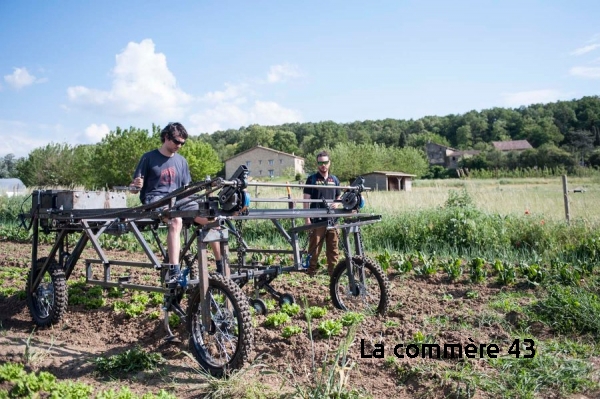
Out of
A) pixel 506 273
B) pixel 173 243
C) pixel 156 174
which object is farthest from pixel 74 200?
pixel 506 273

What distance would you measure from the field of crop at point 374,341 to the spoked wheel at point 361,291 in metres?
0.22

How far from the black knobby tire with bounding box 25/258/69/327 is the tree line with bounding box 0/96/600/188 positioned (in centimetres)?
3869

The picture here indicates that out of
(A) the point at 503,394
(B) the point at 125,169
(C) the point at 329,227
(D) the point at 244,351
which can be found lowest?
(A) the point at 503,394

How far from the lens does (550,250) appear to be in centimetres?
877

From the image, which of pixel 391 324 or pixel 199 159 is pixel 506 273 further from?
pixel 199 159

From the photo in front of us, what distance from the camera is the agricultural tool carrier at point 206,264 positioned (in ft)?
12.8

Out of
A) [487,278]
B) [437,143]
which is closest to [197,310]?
[487,278]

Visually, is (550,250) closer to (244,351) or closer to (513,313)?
(513,313)

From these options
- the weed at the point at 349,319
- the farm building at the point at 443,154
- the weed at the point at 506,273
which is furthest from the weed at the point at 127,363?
the farm building at the point at 443,154

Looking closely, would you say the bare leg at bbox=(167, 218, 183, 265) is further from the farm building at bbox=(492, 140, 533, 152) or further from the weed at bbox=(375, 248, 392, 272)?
the farm building at bbox=(492, 140, 533, 152)

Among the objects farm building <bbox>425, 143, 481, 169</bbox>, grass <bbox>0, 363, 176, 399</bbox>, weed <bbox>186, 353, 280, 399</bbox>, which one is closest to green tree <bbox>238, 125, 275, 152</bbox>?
farm building <bbox>425, 143, 481, 169</bbox>

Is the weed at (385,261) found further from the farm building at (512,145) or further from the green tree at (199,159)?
the farm building at (512,145)

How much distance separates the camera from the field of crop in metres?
3.51

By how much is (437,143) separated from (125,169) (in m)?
81.8
